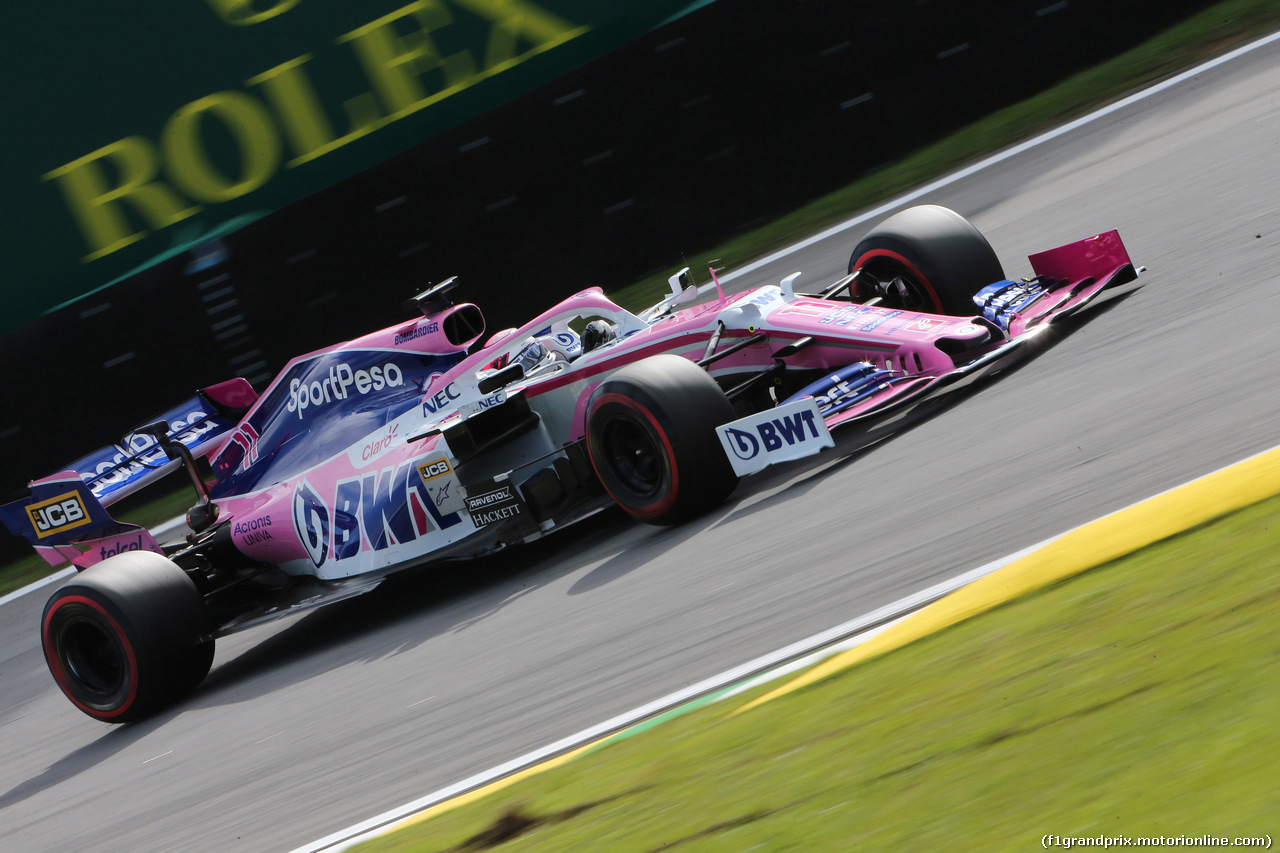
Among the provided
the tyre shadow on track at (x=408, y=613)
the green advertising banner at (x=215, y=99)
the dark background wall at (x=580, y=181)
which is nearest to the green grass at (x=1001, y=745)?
the tyre shadow on track at (x=408, y=613)

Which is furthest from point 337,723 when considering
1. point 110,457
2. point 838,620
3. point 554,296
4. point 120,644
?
point 554,296

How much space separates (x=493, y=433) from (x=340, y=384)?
1338mm

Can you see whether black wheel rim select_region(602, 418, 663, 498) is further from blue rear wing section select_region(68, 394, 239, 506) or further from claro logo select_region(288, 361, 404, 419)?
blue rear wing section select_region(68, 394, 239, 506)

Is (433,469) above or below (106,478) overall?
below

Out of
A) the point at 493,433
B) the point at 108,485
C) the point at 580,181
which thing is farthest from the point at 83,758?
the point at 580,181

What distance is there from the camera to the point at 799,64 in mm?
10430

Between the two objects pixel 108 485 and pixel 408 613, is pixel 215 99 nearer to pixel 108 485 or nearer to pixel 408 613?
pixel 108 485

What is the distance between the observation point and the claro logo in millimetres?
7156

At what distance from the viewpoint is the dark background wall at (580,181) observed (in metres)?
10.3

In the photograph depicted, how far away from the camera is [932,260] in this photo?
626 cm

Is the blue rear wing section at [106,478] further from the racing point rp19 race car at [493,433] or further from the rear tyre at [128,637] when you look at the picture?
the rear tyre at [128,637]

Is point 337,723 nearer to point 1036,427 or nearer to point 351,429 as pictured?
point 351,429

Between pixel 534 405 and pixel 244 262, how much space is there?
15.8 feet

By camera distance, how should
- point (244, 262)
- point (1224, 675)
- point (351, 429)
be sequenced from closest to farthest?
point (1224, 675) < point (351, 429) < point (244, 262)
